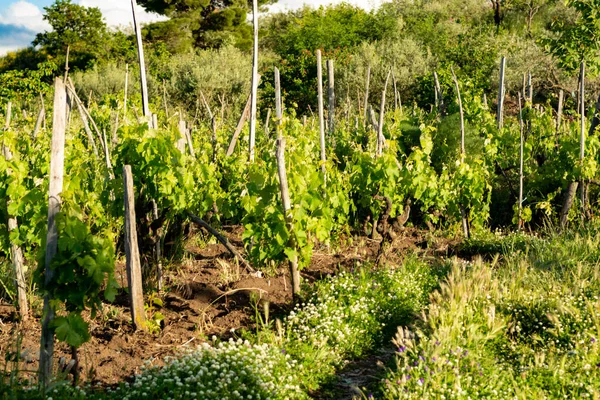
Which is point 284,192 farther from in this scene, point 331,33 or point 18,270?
point 331,33

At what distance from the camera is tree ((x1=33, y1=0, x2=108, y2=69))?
29.0 m

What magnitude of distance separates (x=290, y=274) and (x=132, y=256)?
5.68ft

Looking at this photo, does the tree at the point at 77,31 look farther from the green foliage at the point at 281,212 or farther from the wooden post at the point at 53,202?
the wooden post at the point at 53,202

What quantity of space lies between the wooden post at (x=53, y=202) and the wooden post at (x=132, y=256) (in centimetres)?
121

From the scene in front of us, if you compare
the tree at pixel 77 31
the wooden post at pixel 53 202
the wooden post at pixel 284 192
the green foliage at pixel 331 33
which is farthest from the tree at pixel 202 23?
the wooden post at pixel 53 202

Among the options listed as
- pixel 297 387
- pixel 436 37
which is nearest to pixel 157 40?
pixel 436 37

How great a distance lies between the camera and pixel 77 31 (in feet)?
98.5

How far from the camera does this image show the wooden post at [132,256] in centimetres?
545

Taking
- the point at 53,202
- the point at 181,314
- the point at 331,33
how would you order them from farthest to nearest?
the point at 331,33 → the point at 181,314 → the point at 53,202

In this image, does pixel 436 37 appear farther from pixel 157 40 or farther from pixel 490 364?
pixel 490 364

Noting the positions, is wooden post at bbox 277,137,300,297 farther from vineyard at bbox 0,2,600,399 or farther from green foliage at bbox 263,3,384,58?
green foliage at bbox 263,3,384,58

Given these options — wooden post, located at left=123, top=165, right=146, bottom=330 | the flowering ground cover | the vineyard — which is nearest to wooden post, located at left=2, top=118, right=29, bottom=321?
the vineyard

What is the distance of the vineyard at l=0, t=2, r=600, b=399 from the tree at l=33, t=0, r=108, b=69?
21.3m

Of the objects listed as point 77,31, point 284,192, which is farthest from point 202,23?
point 284,192
